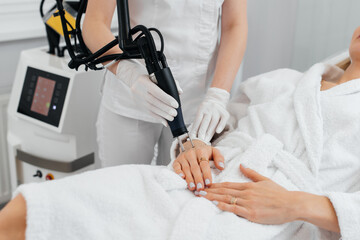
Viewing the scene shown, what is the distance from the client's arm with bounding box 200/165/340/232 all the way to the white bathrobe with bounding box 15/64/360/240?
19mm

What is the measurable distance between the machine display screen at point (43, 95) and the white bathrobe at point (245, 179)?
0.77 m

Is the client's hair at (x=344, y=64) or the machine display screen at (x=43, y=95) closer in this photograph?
the client's hair at (x=344, y=64)

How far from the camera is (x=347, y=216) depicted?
93cm

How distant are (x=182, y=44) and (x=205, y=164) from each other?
1.46 ft

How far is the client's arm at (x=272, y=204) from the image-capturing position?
3.05 feet

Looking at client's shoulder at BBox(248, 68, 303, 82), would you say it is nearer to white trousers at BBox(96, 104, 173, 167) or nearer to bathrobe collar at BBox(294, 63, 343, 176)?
bathrobe collar at BBox(294, 63, 343, 176)

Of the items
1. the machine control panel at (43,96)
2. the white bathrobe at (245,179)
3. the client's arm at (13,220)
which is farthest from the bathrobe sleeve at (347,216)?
the machine control panel at (43,96)

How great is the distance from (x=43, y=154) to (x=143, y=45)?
1043 mm

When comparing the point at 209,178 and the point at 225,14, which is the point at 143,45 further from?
the point at 225,14

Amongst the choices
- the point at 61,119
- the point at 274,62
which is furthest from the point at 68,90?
the point at 274,62

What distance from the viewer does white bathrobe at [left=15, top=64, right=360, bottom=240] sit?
2.80 feet

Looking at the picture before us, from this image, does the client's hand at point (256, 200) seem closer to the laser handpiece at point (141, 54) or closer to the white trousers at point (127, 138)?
the laser handpiece at point (141, 54)

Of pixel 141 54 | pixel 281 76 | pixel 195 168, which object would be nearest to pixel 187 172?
pixel 195 168

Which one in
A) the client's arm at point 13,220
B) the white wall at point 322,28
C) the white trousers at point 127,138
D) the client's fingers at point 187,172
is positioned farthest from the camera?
the white wall at point 322,28
